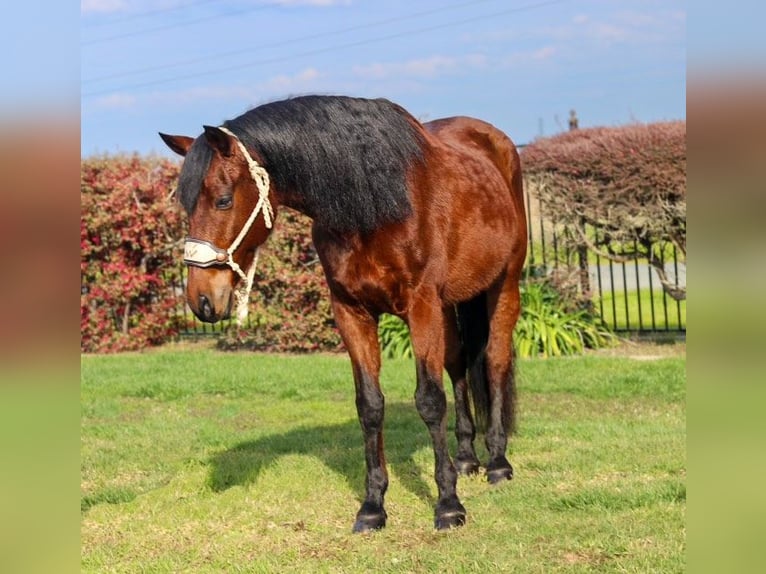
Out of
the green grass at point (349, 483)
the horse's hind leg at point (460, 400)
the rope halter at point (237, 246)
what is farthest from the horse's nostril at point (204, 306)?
the horse's hind leg at point (460, 400)

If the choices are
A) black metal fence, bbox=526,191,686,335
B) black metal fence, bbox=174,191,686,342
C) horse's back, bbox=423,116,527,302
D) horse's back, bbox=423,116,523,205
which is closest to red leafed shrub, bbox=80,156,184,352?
black metal fence, bbox=174,191,686,342

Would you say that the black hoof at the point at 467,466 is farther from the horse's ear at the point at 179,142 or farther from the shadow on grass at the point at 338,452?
the horse's ear at the point at 179,142

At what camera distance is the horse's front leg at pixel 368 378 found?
4594 millimetres

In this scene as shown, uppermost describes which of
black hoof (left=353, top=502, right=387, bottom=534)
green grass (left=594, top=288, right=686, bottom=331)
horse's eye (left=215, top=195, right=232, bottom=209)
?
horse's eye (left=215, top=195, right=232, bottom=209)

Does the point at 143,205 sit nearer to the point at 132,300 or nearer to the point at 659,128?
the point at 132,300

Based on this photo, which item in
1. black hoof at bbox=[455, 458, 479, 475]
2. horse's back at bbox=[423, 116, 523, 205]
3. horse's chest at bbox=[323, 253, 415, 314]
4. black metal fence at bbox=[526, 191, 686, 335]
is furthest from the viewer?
black metal fence at bbox=[526, 191, 686, 335]

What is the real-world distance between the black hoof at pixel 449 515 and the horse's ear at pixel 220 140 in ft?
6.86

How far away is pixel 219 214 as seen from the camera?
12.6 ft

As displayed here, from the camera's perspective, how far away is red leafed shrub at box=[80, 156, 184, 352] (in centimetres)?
1239

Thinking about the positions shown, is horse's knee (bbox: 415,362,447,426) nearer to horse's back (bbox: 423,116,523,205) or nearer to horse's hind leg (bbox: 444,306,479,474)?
horse's hind leg (bbox: 444,306,479,474)

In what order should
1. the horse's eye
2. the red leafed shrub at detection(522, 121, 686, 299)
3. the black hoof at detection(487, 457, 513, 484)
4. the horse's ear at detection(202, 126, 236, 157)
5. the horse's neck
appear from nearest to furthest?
the horse's ear at detection(202, 126, 236, 157), the horse's eye, the horse's neck, the black hoof at detection(487, 457, 513, 484), the red leafed shrub at detection(522, 121, 686, 299)

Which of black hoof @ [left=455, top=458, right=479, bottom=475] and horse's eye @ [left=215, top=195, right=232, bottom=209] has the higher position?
horse's eye @ [left=215, top=195, right=232, bottom=209]
